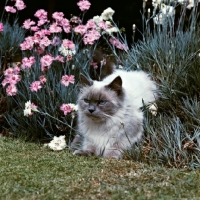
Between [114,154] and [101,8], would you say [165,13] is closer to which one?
[114,154]

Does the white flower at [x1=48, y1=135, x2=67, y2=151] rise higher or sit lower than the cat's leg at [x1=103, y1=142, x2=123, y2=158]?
lower

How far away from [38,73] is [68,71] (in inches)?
14.3

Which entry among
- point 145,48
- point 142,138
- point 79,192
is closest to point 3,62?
point 145,48

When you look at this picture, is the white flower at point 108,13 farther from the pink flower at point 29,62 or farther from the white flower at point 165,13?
the pink flower at point 29,62

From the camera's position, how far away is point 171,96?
17.4ft

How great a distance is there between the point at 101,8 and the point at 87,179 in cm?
602

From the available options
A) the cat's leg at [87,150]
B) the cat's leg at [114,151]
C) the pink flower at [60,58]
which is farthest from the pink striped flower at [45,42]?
Result: the cat's leg at [114,151]

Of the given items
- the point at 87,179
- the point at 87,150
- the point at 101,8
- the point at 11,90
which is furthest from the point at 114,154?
the point at 101,8

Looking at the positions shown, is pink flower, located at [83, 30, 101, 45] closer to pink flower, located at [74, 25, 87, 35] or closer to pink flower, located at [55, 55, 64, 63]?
pink flower, located at [74, 25, 87, 35]

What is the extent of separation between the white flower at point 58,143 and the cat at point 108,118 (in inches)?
8.7

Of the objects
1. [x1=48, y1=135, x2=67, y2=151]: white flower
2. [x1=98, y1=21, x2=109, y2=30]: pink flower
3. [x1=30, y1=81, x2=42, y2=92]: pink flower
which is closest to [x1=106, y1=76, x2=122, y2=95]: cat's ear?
[x1=48, y1=135, x2=67, y2=151]: white flower

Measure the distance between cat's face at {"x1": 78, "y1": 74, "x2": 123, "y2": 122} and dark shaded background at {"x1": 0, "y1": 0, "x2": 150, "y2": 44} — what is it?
15.1ft

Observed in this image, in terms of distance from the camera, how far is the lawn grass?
3605mm

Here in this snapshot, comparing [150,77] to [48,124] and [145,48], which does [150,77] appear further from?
[48,124]
